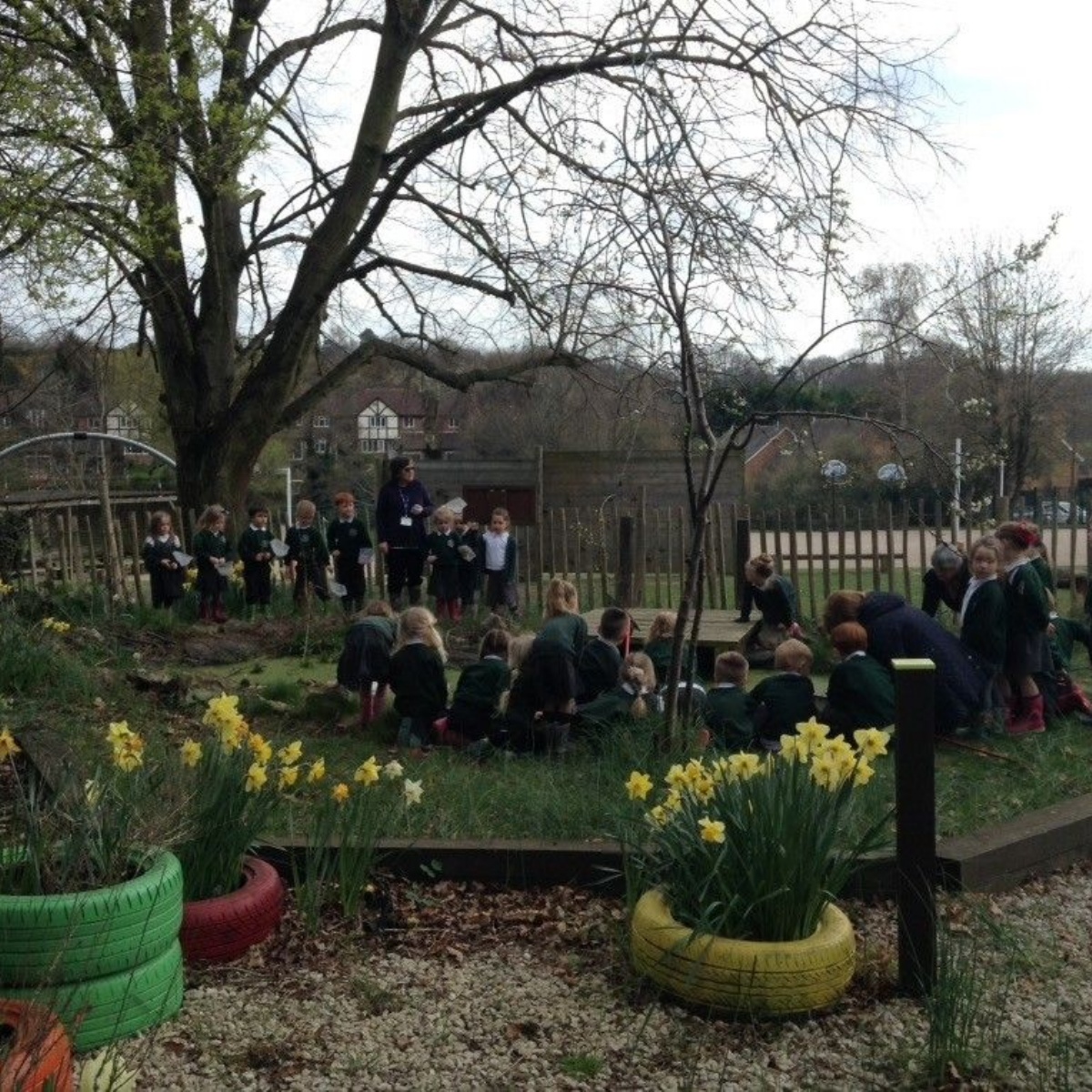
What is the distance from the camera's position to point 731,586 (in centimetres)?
1744

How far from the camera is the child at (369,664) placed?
860 cm

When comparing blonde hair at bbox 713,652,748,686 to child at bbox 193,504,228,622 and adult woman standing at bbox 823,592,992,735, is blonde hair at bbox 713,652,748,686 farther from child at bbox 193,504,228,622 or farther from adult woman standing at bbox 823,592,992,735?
child at bbox 193,504,228,622

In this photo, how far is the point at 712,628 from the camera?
11406 mm

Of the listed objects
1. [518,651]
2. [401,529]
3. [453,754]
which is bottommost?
[453,754]

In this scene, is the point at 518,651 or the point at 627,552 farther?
the point at 627,552

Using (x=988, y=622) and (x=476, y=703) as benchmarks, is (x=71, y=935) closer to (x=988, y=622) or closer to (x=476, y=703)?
(x=476, y=703)

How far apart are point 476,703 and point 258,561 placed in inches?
257

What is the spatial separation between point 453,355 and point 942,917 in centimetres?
1515

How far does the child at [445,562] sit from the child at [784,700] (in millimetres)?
6989

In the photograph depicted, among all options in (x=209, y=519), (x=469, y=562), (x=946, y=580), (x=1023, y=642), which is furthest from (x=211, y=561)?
(x=1023, y=642)

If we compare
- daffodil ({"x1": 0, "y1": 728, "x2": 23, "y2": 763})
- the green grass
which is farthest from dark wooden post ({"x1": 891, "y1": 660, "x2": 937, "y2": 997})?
daffodil ({"x1": 0, "y1": 728, "x2": 23, "y2": 763})

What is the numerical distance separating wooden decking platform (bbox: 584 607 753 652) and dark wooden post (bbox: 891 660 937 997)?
20.5 feet

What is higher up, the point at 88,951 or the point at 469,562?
the point at 469,562

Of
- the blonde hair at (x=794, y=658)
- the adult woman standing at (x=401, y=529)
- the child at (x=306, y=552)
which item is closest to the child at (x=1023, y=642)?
the blonde hair at (x=794, y=658)
